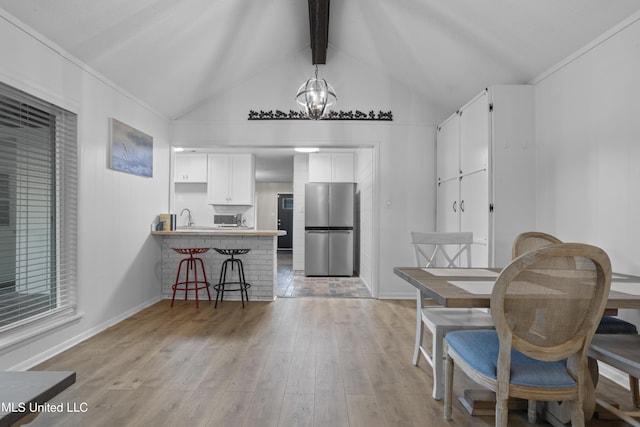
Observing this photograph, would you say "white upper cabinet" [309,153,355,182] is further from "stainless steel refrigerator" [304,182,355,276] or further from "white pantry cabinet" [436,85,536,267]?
"white pantry cabinet" [436,85,536,267]

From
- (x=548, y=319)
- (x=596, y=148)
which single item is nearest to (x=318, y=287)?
(x=596, y=148)

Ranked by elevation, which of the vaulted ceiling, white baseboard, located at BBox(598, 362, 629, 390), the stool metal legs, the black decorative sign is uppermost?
the vaulted ceiling

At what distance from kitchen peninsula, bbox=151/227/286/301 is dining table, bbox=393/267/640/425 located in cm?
250

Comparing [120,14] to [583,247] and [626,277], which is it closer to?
[583,247]

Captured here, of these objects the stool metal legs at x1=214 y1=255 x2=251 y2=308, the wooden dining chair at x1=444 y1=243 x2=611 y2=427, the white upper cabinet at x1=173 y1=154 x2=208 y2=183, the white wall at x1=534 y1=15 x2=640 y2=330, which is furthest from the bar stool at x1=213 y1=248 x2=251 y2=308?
the wooden dining chair at x1=444 y1=243 x2=611 y2=427

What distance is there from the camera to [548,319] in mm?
1342

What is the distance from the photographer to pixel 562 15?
2.55 meters

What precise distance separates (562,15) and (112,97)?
12.4ft

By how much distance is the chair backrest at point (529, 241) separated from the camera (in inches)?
95.6

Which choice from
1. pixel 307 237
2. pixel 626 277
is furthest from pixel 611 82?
pixel 307 237

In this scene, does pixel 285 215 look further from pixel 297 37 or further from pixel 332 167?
pixel 297 37

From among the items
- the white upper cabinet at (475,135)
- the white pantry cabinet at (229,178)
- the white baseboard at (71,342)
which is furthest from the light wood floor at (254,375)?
the white pantry cabinet at (229,178)

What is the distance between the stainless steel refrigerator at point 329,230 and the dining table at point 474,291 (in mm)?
4087

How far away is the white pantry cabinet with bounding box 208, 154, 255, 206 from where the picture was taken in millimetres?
7062
